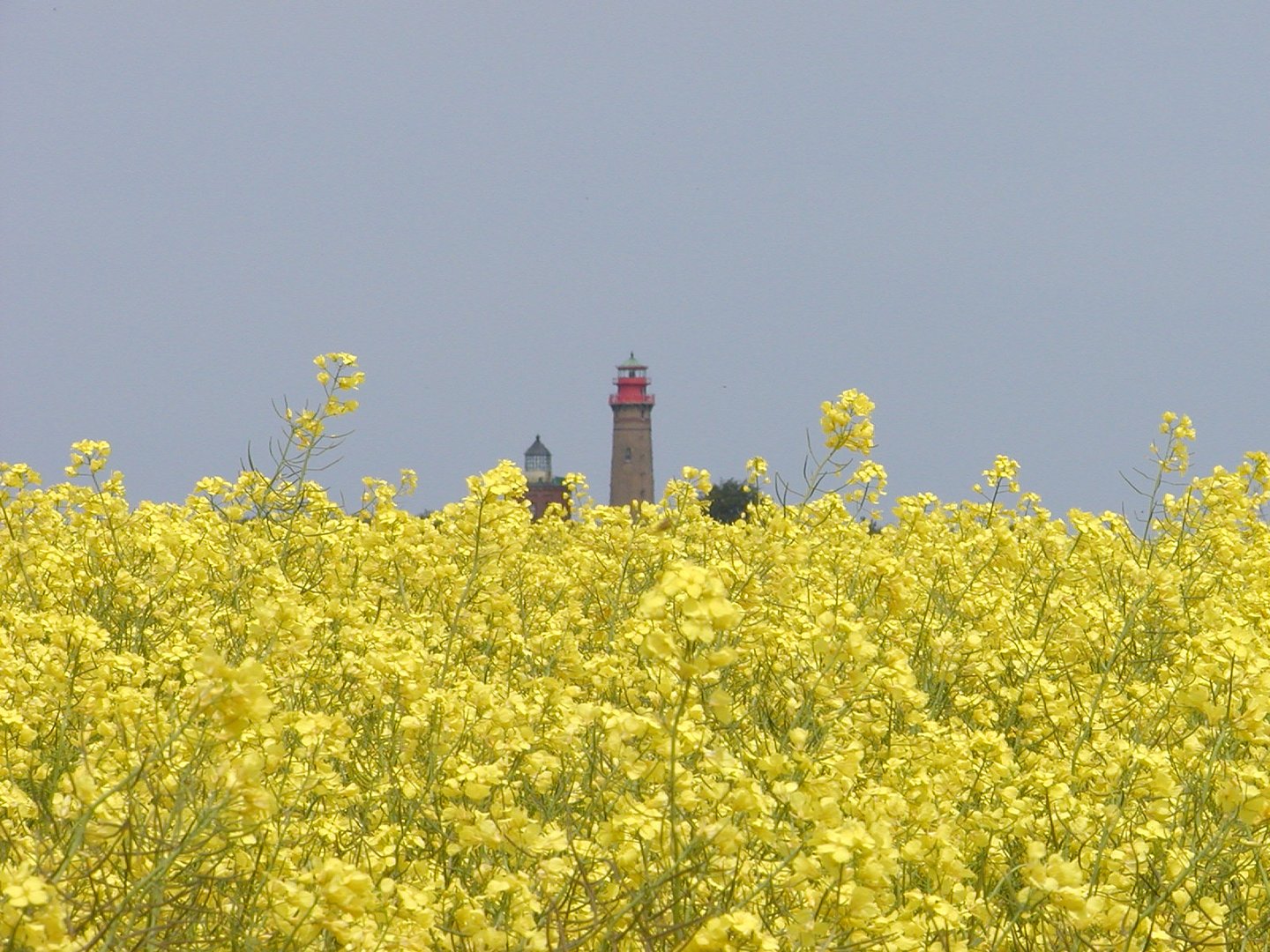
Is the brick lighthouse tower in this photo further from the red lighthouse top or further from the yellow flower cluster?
the yellow flower cluster

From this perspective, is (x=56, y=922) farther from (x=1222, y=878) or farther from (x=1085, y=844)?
(x=1222, y=878)

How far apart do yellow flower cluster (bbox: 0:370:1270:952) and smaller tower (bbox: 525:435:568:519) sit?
50433mm

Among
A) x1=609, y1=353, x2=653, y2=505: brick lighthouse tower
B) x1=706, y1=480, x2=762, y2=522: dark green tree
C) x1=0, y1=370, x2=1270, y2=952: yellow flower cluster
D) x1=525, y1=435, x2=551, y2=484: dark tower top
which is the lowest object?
x1=0, y1=370, x2=1270, y2=952: yellow flower cluster

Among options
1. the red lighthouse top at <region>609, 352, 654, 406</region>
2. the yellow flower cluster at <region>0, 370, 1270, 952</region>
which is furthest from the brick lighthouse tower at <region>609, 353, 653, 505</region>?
the yellow flower cluster at <region>0, 370, 1270, 952</region>

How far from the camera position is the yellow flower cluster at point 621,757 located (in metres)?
2.33

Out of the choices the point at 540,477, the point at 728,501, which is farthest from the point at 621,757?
the point at 540,477

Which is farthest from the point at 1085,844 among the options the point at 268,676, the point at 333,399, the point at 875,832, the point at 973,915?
the point at 333,399

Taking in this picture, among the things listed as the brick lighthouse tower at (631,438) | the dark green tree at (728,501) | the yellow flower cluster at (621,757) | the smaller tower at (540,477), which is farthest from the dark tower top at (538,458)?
the yellow flower cluster at (621,757)

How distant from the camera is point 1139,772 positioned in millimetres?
3520

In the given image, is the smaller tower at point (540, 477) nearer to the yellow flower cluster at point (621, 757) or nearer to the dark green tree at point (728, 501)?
the dark green tree at point (728, 501)

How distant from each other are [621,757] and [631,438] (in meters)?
54.2

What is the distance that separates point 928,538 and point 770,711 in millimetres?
3997

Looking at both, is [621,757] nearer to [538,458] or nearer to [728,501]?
[728,501]

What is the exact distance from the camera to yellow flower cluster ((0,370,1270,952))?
233 centimetres
